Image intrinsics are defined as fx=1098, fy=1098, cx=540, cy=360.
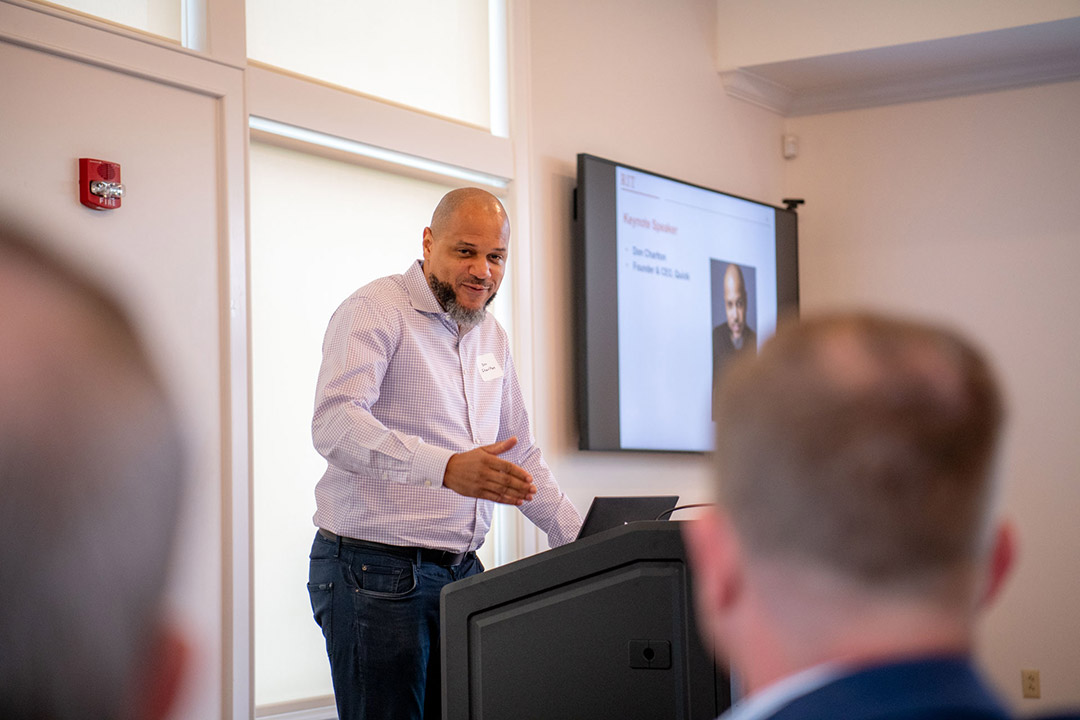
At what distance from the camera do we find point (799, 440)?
0.52m

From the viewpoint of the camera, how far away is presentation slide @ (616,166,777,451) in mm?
4297

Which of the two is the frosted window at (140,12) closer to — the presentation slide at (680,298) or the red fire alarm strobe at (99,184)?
the red fire alarm strobe at (99,184)

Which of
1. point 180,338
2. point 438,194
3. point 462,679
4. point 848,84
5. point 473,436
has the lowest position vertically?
point 462,679

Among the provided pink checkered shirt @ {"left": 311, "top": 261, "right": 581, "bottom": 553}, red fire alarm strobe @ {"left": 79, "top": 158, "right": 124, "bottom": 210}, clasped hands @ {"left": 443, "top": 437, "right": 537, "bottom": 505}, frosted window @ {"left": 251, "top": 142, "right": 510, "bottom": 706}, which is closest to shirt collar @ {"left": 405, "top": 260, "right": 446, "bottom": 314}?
pink checkered shirt @ {"left": 311, "top": 261, "right": 581, "bottom": 553}

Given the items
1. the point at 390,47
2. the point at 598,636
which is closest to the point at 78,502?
the point at 598,636

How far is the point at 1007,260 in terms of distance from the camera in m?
4.97

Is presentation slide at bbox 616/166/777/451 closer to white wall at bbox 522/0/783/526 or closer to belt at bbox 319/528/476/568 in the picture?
white wall at bbox 522/0/783/526

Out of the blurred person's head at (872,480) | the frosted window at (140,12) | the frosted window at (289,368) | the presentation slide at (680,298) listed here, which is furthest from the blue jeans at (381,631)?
the presentation slide at (680,298)

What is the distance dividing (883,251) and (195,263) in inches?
139

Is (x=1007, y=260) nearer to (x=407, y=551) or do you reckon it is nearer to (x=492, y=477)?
(x=407, y=551)

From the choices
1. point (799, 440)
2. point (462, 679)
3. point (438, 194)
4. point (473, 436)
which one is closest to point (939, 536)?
point (799, 440)

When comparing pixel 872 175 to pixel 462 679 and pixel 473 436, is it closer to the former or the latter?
pixel 473 436

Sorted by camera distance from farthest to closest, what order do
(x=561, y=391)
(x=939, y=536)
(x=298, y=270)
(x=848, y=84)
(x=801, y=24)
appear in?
(x=848, y=84)
(x=801, y=24)
(x=561, y=391)
(x=298, y=270)
(x=939, y=536)

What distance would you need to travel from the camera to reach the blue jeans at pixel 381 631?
2189 millimetres
